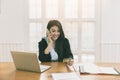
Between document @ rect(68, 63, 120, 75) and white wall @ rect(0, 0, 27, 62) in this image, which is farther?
white wall @ rect(0, 0, 27, 62)

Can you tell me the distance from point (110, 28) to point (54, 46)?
1.71 meters

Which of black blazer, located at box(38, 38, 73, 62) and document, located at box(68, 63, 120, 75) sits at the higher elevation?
black blazer, located at box(38, 38, 73, 62)

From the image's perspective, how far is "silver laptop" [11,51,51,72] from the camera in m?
2.09

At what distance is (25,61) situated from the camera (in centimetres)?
217

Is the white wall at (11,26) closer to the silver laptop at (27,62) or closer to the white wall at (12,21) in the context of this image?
the white wall at (12,21)

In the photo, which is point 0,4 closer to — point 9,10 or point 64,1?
point 9,10

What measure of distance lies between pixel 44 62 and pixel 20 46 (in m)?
1.77

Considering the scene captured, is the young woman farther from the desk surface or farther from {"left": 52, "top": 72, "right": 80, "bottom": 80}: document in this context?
{"left": 52, "top": 72, "right": 80, "bottom": 80}: document

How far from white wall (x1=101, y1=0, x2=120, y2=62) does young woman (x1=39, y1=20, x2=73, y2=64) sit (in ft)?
4.87

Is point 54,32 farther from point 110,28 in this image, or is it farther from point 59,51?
point 110,28

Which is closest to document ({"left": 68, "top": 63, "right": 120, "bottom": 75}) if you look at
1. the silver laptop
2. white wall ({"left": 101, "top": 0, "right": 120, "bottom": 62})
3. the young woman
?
the silver laptop

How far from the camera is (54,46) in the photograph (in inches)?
116

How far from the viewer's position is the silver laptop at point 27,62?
2090mm

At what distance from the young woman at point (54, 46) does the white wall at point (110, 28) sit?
1485 mm
